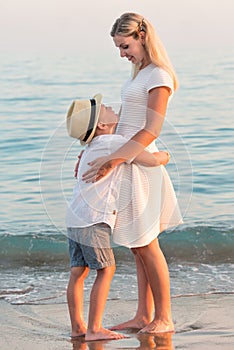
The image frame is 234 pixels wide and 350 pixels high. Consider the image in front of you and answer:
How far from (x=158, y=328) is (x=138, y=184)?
66 centimetres

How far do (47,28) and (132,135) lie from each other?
20.7 m

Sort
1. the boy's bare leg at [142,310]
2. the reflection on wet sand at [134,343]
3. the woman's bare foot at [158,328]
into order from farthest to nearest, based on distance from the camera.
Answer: the boy's bare leg at [142,310]
the woman's bare foot at [158,328]
the reflection on wet sand at [134,343]

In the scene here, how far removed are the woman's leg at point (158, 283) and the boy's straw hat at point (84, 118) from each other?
569mm

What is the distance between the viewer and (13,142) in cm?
1110

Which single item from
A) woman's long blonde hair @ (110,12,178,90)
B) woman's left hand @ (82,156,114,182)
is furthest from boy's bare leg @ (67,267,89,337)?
woman's long blonde hair @ (110,12,178,90)

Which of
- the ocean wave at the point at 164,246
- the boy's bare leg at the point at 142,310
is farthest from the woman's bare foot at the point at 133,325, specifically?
the ocean wave at the point at 164,246

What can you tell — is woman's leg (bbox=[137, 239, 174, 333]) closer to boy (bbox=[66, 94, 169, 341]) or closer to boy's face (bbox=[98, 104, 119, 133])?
boy (bbox=[66, 94, 169, 341])

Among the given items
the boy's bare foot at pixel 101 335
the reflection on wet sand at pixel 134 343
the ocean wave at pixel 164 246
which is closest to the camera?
the reflection on wet sand at pixel 134 343

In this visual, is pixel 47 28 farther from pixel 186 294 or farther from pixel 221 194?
pixel 186 294

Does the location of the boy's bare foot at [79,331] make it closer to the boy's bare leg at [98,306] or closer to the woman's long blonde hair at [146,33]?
the boy's bare leg at [98,306]

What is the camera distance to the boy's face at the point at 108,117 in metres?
3.94

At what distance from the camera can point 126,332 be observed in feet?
13.6

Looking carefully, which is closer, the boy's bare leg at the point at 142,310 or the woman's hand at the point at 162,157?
the woman's hand at the point at 162,157

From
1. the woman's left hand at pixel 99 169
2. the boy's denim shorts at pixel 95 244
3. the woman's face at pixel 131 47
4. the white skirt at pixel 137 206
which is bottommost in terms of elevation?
the boy's denim shorts at pixel 95 244
